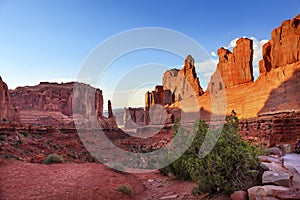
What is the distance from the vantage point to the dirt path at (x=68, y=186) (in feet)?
27.3

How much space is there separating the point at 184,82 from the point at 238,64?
30.6 m

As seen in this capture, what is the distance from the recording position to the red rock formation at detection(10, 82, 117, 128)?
75.1m

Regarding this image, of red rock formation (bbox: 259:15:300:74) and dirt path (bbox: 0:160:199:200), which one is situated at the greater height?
red rock formation (bbox: 259:15:300:74)

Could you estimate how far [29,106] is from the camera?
247 ft

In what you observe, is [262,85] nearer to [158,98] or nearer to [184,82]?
[184,82]

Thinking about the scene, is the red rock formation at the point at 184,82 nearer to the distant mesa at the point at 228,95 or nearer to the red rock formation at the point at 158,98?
the distant mesa at the point at 228,95

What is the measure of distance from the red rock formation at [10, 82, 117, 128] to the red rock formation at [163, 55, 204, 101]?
32.8 meters

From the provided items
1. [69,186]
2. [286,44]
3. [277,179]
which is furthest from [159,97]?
[277,179]

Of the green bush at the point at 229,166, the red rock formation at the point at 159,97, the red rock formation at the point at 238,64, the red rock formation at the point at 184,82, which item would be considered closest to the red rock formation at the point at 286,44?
the red rock formation at the point at 238,64

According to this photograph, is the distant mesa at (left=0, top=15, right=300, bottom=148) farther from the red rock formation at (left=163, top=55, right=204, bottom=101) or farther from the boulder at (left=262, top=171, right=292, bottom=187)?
the boulder at (left=262, top=171, right=292, bottom=187)

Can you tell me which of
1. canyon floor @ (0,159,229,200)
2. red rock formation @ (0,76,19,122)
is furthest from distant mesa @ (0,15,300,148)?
canyon floor @ (0,159,229,200)

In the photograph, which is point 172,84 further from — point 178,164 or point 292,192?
point 292,192

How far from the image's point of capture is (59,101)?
77.9 meters

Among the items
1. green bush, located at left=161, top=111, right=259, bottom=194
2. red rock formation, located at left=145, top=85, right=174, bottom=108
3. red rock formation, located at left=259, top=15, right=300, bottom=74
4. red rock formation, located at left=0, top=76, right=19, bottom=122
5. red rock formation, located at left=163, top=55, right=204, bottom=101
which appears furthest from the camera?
red rock formation, located at left=145, top=85, right=174, bottom=108
